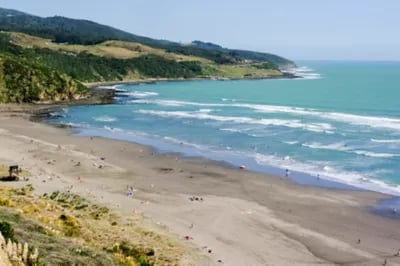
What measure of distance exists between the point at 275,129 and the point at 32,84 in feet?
152

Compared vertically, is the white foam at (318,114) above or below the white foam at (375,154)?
above

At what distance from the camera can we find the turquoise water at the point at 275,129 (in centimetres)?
4991

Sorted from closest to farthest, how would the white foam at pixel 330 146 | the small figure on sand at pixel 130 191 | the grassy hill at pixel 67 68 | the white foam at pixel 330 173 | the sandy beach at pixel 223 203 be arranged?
the sandy beach at pixel 223 203, the small figure on sand at pixel 130 191, the white foam at pixel 330 173, the white foam at pixel 330 146, the grassy hill at pixel 67 68

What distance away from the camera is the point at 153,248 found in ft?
86.3

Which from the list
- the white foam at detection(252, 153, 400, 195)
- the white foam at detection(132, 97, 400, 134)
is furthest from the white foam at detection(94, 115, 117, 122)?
the white foam at detection(252, 153, 400, 195)

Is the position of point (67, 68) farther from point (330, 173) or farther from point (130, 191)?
point (130, 191)

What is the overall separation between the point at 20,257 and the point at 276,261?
1472 cm

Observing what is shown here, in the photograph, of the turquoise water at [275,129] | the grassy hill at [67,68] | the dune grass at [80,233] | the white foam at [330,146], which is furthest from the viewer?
the grassy hill at [67,68]

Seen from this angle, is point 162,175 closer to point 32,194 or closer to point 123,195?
point 123,195

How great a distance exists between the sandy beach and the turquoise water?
5099mm

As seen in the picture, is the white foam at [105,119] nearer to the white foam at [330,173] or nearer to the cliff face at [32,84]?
the cliff face at [32,84]

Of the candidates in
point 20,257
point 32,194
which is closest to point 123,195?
point 32,194

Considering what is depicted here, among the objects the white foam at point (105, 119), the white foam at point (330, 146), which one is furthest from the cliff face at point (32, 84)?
the white foam at point (330, 146)

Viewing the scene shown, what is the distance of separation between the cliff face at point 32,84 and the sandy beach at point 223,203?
1468 inches
